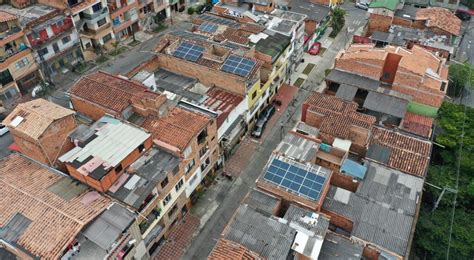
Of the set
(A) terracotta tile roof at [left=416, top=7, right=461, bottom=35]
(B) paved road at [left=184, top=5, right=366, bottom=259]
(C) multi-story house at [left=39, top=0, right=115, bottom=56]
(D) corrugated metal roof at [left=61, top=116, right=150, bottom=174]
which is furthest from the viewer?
(A) terracotta tile roof at [left=416, top=7, right=461, bottom=35]

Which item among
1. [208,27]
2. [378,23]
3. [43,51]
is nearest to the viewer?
[208,27]

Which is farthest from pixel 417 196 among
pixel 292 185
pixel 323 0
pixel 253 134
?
pixel 323 0


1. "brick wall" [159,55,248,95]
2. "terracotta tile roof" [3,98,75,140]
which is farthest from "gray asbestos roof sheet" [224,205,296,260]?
"terracotta tile roof" [3,98,75,140]

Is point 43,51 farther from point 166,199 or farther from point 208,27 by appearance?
point 166,199

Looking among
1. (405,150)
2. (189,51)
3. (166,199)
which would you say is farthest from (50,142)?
(405,150)

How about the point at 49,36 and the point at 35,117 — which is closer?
the point at 35,117

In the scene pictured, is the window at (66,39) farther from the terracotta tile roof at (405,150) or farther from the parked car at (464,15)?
the parked car at (464,15)

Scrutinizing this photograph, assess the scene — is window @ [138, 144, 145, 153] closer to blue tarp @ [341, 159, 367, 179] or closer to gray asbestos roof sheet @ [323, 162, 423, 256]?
gray asbestos roof sheet @ [323, 162, 423, 256]

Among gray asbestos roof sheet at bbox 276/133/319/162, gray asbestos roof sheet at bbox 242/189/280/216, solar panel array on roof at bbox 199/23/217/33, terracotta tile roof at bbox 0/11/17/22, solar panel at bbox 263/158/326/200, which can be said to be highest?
terracotta tile roof at bbox 0/11/17/22
